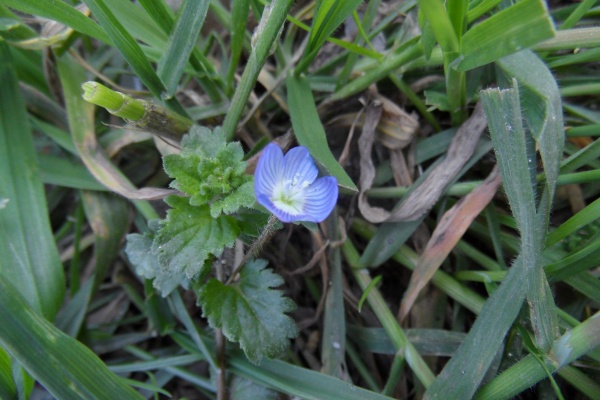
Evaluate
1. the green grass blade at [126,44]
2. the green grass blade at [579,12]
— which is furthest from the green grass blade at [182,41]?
the green grass blade at [579,12]

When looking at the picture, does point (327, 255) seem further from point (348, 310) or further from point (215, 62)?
point (215, 62)

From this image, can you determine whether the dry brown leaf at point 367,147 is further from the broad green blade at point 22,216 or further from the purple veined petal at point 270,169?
the broad green blade at point 22,216

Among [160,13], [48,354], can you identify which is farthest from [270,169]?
[48,354]

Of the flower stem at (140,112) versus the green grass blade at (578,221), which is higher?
the green grass blade at (578,221)

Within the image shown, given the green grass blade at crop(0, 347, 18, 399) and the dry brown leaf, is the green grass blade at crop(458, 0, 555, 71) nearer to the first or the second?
the dry brown leaf

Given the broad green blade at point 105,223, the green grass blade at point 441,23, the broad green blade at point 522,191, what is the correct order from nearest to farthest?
the green grass blade at point 441,23 → the broad green blade at point 522,191 → the broad green blade at point 105,223

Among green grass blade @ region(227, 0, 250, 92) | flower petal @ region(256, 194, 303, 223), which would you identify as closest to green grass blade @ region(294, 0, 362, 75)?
green grass blade @ region(227, 0, 250, 92)

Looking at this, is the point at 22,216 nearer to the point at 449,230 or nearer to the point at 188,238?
the point at 188,238

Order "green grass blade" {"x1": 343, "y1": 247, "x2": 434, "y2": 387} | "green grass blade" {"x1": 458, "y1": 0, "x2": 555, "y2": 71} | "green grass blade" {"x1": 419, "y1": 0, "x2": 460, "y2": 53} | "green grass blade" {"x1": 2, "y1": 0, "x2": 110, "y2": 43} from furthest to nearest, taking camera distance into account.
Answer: "green grass blade" {"x1": 343, "y1": 247, "x2": 434, "y2": 387} → "green grass blade" {"x1": 2, "y1": 0, "x2": 110, "y2": 43} → "green grass blade" {"x1": 419, "y1": 0, "x2": 460, "y2": 53} → "green grass blade" {"x1": 458, "y1": 0, "x2": 555, "y2": 71}
